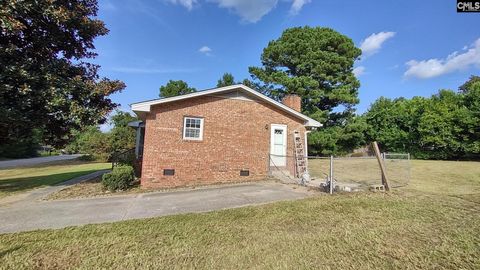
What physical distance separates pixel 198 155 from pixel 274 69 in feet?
62.2

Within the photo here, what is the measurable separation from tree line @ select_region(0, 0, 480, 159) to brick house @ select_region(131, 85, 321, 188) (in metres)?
2.13

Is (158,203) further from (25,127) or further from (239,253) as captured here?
(25,127)

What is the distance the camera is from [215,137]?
12.0m

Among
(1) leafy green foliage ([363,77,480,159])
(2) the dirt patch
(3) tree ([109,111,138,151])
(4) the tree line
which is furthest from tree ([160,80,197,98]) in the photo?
(2) the dirt patch

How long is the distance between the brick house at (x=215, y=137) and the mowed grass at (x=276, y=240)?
4897 mm

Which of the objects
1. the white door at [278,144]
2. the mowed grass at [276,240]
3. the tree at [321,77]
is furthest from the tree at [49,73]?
the tree at [321,77]

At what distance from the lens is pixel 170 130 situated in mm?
11312

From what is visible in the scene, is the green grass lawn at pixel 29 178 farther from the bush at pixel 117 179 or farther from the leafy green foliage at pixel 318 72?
the leafy green foliage at pixel 318 72

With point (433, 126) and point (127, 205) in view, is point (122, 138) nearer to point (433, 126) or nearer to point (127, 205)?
point (127, 205)

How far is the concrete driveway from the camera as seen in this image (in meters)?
6.44

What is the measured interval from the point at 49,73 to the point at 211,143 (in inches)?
254

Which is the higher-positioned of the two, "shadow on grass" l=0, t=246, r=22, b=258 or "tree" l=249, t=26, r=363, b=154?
"tree" l=249, t=26, r=363, b=154

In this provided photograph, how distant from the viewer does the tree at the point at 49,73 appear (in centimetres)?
855

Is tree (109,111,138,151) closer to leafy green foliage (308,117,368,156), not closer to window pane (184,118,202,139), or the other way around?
leafy green foliage (308,117,368,156)
